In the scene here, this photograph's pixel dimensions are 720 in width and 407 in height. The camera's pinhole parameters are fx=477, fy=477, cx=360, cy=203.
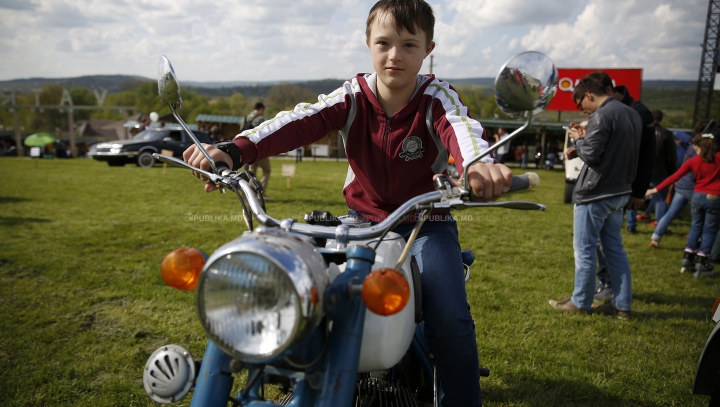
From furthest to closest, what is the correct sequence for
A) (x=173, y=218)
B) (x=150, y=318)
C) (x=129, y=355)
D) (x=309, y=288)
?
1. (x=173, y=218)
2. (x=150, y=318)
3. (x=129, y=355)
4. (x=309, y=288)

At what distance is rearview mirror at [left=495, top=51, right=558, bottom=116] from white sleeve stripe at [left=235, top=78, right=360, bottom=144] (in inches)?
40.1

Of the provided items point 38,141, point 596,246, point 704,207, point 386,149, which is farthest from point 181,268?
point 38,141

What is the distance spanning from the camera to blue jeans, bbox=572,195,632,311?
4.14m

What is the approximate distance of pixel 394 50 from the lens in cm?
190

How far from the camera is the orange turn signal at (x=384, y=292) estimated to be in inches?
42.6

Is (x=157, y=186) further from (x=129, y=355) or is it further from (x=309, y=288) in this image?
(x=309, y=288)

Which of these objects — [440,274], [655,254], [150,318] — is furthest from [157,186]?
[440,274]

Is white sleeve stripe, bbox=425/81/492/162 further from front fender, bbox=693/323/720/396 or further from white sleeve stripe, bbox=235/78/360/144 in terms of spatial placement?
front fender, bbox=693/323/720/396

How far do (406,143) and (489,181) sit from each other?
765 millimetres

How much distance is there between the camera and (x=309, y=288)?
3.36 feet

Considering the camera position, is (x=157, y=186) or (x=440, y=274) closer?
(x=440, y=274)

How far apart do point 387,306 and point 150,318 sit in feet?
11.4

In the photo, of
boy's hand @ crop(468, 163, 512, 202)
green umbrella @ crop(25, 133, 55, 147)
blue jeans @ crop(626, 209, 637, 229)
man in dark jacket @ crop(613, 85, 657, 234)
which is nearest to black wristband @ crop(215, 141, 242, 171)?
boy's hand @ crop(468, 163, 512, 202)

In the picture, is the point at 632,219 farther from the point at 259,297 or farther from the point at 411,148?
the point at 259,297
